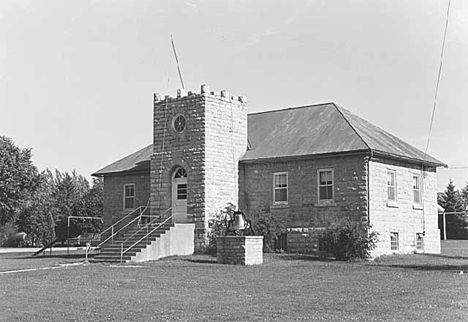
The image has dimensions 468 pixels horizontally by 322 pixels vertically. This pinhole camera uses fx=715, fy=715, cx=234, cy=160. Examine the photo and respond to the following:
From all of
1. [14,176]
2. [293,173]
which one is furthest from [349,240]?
[14,176]

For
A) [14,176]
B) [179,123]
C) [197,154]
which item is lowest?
[197,154]

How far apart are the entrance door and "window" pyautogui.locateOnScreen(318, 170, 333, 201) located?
5.97 m

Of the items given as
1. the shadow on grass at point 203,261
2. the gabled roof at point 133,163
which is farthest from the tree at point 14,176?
the shadow on grass at point 203,261

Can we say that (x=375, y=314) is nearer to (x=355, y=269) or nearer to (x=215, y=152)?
(x=355, y=269)

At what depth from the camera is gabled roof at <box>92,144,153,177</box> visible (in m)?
36.7

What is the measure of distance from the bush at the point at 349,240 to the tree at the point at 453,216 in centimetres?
3142

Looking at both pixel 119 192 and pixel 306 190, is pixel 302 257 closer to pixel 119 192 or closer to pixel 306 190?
pixel 306 190

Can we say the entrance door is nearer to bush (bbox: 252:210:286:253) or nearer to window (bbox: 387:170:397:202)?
bush (bbox: 252:210:286:253)

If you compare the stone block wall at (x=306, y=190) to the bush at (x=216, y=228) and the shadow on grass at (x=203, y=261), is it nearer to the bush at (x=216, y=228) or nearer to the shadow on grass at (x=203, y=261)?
the bush at (x=216, y=228)

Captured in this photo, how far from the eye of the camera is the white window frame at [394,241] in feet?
101

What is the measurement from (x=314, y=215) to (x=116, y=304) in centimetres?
1704

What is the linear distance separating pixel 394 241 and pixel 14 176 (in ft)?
101

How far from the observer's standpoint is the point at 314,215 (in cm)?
3053

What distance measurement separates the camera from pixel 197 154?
1219 inches
